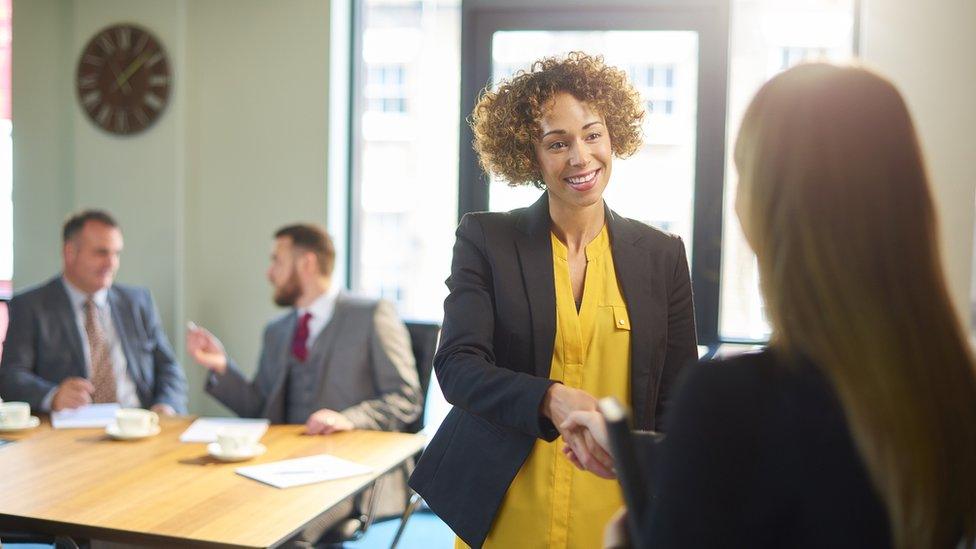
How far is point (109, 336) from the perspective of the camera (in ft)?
12.7

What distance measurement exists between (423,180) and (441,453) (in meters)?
3.25

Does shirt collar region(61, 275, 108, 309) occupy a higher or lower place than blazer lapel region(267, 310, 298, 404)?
higher

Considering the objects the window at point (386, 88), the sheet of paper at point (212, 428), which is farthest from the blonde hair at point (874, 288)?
the window at point (386, 88)

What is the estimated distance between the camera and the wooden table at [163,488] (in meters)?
2.05

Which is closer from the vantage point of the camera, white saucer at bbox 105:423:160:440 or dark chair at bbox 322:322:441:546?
white saucer at bbox 105:423:160:440

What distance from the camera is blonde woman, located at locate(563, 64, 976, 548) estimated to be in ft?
2.76

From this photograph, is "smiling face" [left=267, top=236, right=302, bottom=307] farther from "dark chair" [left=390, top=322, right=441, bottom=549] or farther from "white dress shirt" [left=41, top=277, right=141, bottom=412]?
"white dress shirt" [left=41, top=277, right=141, bottom=412]

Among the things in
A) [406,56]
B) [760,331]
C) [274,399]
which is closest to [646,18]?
[406,56]

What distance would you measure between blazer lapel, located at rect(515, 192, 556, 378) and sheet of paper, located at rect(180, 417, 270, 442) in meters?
1.46

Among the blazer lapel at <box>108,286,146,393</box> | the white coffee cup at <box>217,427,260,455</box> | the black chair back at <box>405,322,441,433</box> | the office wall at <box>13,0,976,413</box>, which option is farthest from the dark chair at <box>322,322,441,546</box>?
the office wall at <box>13,0,976,413</box>

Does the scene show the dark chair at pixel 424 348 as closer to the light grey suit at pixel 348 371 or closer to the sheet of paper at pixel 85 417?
the light grey suit at pixel 348 371

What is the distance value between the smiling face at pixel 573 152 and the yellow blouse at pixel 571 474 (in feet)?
0.65

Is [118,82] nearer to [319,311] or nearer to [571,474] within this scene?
[319,311]

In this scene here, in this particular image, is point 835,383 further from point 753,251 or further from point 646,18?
point 646,18
